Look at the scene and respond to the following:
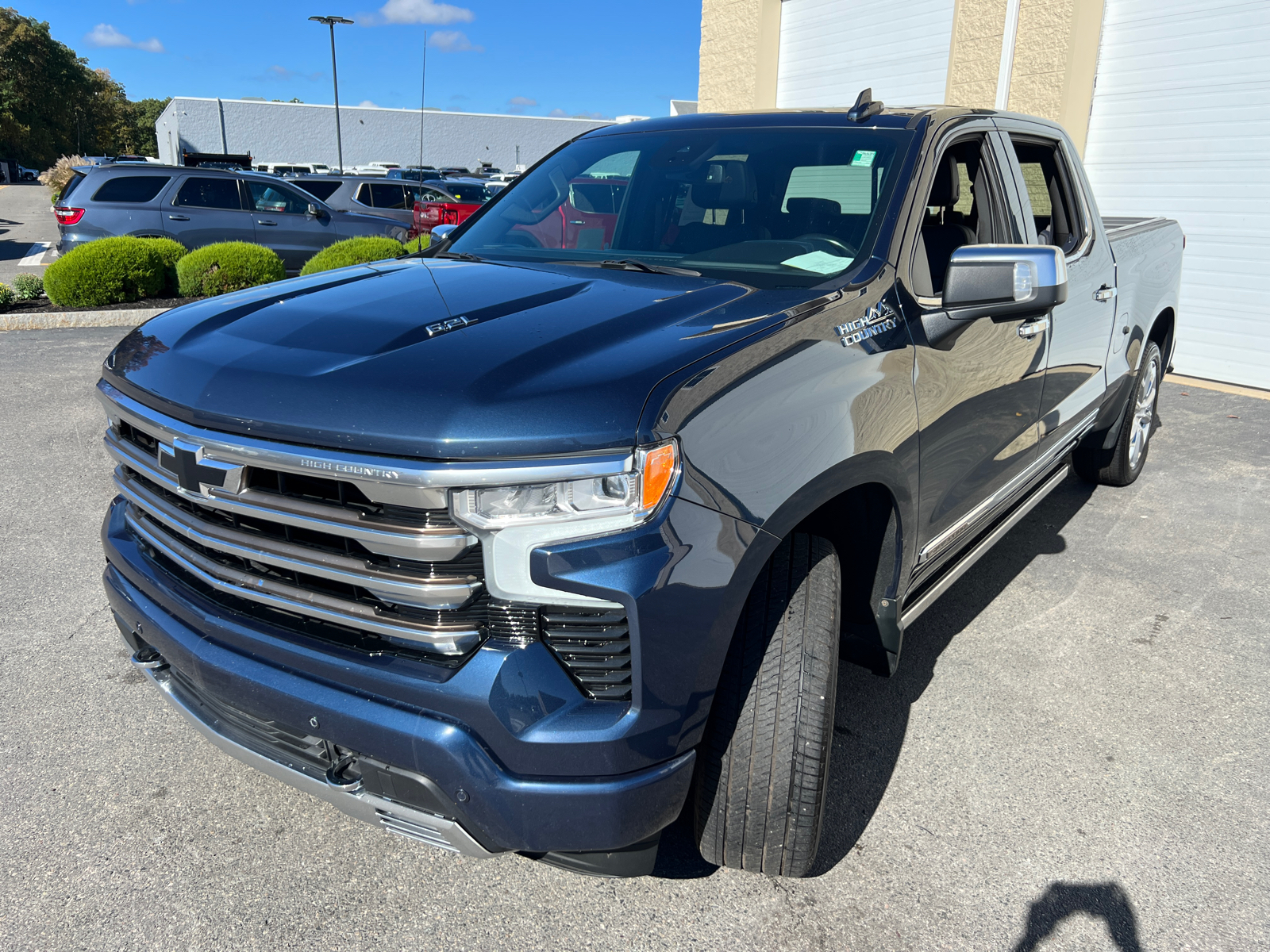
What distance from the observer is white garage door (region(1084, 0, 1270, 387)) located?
330 inches

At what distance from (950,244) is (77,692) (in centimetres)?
334

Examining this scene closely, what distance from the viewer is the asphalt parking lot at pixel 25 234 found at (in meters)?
17.0

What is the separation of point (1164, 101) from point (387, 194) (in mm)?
13246

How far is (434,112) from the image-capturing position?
58.8 metres

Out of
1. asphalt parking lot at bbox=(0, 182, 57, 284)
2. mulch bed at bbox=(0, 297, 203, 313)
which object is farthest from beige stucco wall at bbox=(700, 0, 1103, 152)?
asphalt parking lot at bbox=(0, 182, 57, 284)

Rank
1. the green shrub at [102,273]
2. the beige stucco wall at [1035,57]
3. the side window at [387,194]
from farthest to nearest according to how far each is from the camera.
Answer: the side window at [387,194]
the green shrub at [102,273]
the beige stucco wall at [1035,57]

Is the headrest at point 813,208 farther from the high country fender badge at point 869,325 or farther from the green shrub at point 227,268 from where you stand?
the green shrub at point 227,268

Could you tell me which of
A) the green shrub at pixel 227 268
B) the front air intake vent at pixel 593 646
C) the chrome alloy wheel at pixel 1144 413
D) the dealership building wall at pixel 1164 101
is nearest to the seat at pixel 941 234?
the front air intake vent at pixel 593 646

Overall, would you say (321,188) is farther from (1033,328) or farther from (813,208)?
(1033,328)

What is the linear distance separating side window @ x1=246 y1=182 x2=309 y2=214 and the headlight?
42.8 ft

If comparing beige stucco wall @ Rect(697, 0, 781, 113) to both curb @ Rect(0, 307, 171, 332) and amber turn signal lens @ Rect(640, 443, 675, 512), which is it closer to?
curb @ Rect(0, 307, 171, 332)

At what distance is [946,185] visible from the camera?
317cm

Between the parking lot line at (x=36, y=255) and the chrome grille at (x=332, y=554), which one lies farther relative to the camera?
the parking lot line at (x=36, y=255)

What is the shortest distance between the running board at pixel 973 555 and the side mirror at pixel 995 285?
2.64 ft
